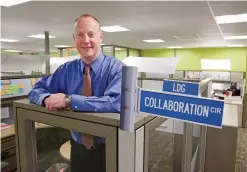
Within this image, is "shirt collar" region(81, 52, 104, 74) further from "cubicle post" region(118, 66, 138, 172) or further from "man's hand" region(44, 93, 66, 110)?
"cubicle post" region(118, 66, 138, 172)

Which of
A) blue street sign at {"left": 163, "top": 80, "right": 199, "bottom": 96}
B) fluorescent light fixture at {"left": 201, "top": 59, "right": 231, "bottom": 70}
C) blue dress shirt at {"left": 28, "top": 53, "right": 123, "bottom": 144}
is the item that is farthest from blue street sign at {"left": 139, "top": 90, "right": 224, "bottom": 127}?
fluorescent light fixture at {"left": 201, "top": 59, "right": 231, "bottom": 70}

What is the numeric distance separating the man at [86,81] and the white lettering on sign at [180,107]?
20 centimetres

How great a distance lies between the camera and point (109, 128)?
1.72ft

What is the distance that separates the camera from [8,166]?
2240 millimetres

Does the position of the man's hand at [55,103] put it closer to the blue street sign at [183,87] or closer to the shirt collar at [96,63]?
the shirt collar at [96,63]

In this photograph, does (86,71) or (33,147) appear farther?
(86,71)

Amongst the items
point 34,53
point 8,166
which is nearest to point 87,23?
point 8,166

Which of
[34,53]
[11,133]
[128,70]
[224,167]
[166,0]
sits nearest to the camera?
[128,70]

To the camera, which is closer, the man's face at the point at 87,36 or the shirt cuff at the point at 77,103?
the shirt cuff at the point at 77,103

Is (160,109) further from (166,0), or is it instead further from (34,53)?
(34,53)

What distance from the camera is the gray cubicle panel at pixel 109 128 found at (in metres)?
0.50

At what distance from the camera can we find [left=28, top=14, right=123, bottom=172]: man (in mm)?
724

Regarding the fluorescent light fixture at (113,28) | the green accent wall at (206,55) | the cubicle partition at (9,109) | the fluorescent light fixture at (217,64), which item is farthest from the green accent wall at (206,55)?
the cubicle partition at (9,109)

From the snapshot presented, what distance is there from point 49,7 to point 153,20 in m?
1.94
